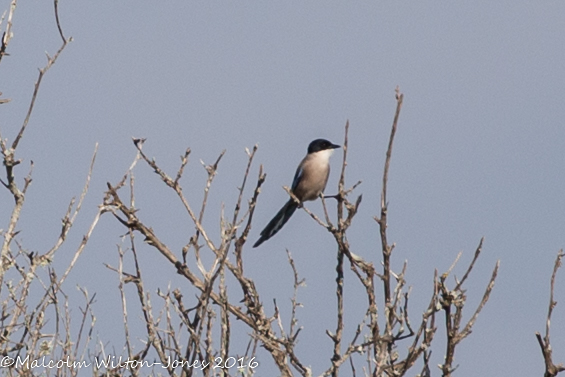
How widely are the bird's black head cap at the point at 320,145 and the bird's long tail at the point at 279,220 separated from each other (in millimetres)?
1372

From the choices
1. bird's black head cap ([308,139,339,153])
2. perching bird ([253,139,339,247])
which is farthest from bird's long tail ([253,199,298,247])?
bird's black head cap ([308,139,339,153])

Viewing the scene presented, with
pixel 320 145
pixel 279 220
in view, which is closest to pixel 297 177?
pixel 320 145

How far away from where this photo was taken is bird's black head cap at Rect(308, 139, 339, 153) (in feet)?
29.4

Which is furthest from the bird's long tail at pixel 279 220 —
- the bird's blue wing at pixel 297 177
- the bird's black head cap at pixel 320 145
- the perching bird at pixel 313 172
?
the bird's black head cap at pixel 320 145

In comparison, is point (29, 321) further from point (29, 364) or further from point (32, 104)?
point (32, 104)

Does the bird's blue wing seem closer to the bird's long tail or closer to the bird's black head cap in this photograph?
the bird's black head cap

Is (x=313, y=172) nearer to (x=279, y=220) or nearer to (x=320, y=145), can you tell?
(x=320, y=145)

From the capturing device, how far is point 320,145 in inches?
354

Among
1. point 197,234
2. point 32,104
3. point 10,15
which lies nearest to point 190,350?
point 197,234

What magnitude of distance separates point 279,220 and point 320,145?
5.41 feet

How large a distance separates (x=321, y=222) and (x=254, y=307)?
1.70 feet

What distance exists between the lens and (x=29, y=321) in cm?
417

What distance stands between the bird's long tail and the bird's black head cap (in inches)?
54.0

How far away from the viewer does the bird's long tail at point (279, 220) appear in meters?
7.27
